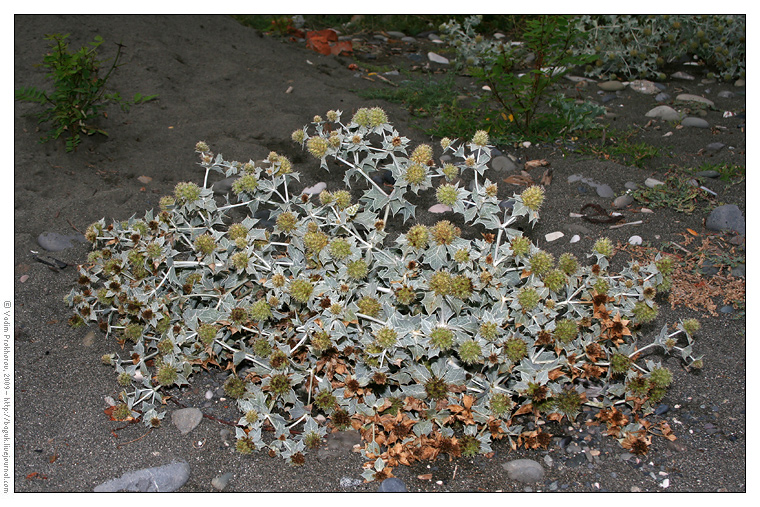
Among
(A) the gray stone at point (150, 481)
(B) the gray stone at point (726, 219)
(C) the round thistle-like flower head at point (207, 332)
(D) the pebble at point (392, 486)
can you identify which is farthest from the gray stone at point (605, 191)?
(A) the gray stone at point (150, 481)

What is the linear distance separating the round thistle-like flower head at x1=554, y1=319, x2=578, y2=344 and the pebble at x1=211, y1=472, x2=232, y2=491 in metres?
1.46

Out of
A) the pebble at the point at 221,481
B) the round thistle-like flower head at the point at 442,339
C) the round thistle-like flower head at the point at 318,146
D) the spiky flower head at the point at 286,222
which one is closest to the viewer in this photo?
the round thistle-like flower head at the point at 442,339

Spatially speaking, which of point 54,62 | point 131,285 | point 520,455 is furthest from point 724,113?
point 54,62

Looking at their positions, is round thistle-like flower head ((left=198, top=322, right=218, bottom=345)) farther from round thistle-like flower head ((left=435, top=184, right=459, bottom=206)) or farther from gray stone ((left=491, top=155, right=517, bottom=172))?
gray stone ((left=491, top=155, right=517, bottom=172))

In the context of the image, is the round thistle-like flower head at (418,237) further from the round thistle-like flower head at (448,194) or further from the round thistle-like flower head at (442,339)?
the round thistle-like flower head at (442,339)

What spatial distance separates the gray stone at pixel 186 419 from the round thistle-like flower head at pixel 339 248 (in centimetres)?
97

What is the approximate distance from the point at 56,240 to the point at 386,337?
2.56 metres

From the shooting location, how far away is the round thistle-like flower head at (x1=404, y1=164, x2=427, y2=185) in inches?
109

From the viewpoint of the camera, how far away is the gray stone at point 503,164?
460 centimetres

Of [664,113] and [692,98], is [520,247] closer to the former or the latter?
[664,113]

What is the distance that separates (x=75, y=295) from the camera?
321 cm

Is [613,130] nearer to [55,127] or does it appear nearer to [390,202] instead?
[390,202]

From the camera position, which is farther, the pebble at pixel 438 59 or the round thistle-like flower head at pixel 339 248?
the pebble at pixel 438 59

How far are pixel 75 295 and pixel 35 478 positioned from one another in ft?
3.48
